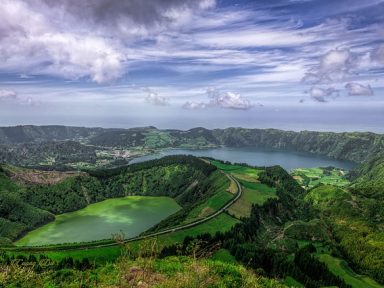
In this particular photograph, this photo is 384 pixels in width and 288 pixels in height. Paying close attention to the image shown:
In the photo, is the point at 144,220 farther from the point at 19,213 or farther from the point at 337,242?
the point at 337,242

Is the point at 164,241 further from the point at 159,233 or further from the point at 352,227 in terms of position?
the point at 352,227

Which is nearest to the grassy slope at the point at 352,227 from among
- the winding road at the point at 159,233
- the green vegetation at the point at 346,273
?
the green vegetation at the point at 346,273

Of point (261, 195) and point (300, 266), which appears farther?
point (261, 195)

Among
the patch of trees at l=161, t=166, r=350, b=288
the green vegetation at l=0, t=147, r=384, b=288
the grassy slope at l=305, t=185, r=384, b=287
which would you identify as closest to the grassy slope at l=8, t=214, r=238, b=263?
the green vegetation at l=0, t=147, r=384, b=288

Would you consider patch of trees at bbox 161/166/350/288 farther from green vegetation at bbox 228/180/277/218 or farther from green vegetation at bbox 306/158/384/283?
green vegetation at bbox 306/158/384/283

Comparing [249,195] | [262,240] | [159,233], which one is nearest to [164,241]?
[159,233]

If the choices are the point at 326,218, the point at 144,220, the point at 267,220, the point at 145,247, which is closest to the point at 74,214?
the point at 144,220

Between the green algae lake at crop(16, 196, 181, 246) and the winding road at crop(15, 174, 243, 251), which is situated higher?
the winding road at crop(15, 174, 243, 251)

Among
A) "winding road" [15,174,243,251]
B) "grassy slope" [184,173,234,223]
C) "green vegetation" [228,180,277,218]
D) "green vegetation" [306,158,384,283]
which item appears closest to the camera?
"winding road" [15,174,243,251]
